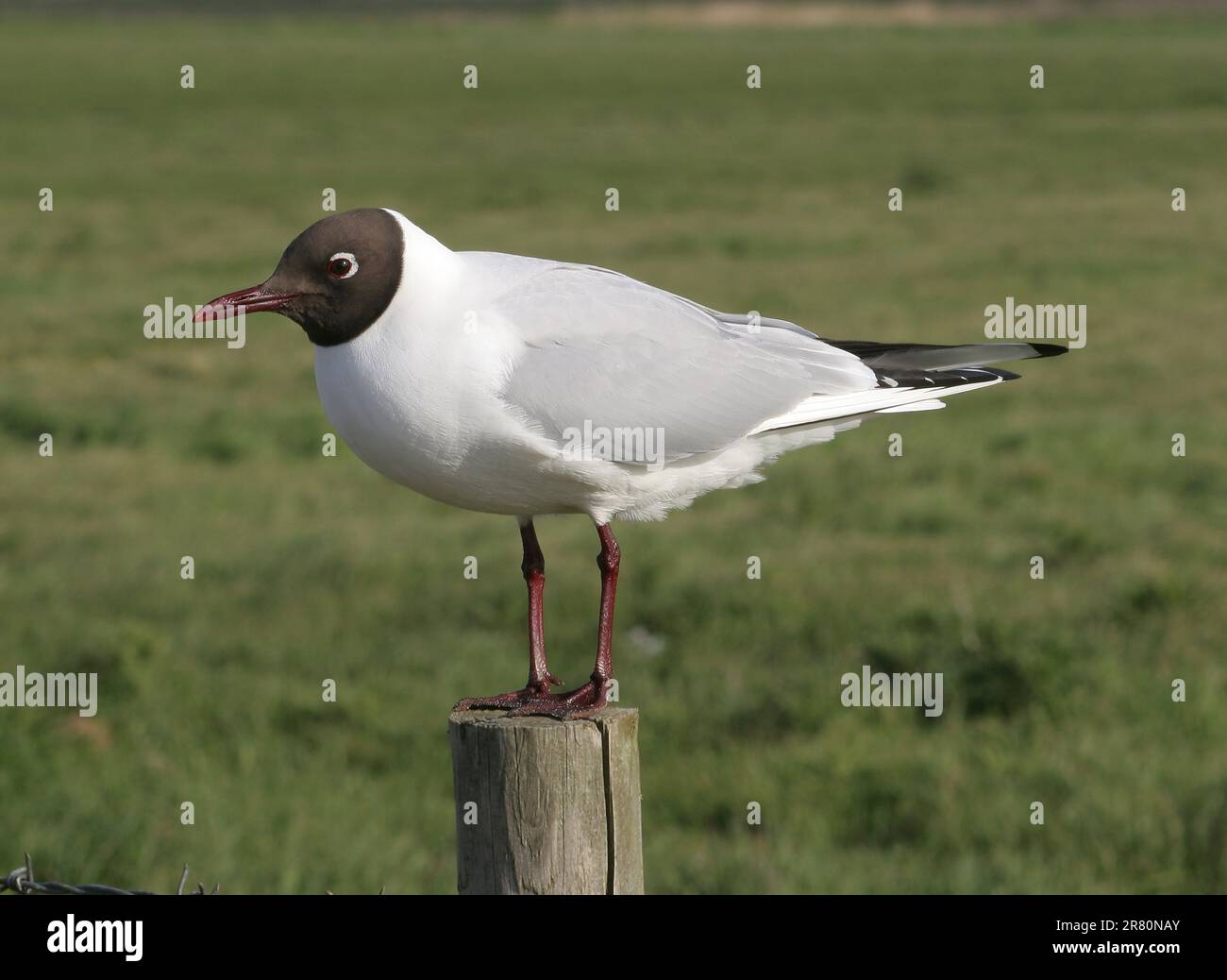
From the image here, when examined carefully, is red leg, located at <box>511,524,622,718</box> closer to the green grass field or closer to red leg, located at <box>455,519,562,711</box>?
red leg, located at <box>455,519,562,711</box>

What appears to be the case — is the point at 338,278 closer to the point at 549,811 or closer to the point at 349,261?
the point at 349,261

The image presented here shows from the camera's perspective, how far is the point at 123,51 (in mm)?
56875

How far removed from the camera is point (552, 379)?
397cm

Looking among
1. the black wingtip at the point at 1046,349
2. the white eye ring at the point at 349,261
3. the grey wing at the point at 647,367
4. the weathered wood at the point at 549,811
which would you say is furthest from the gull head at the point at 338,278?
the black wingtip at the point at 1046,349

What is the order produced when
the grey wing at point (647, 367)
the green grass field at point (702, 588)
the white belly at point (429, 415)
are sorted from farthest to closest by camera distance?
1. the green grass field at point (702, 588)
2. the grey wing at point (647, 367)
3. the white belly at point (429, 415)

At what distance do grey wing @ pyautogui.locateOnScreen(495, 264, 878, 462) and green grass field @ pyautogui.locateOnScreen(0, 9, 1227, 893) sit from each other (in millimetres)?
2594

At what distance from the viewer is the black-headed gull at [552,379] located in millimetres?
3740

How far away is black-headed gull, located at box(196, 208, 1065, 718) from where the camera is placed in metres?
3.74

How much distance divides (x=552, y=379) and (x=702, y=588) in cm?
565

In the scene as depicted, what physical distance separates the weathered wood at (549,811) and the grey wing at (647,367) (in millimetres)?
728

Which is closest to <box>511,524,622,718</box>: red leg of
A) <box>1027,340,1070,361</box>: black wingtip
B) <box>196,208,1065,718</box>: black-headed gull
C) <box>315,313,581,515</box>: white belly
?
<box>196,208,1065,718</box>: black-headed gull

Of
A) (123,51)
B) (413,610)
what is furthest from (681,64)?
(413,610)

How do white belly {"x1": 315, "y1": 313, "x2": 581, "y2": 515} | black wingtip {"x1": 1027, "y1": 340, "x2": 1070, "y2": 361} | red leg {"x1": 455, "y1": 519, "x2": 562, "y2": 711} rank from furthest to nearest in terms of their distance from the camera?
red leg {"x1": 455, "y1": 519, "x2": 562, "y2": 711}
black wingtip {"x1": 1027, "y1": 340, "x2": 1070, "y2": 361}
white belly {"x1": 315, "y1": 313, "x2": 581, "y2": 515}

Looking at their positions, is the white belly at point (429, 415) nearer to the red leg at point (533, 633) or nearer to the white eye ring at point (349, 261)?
the white eye ring at point (349, 261)
